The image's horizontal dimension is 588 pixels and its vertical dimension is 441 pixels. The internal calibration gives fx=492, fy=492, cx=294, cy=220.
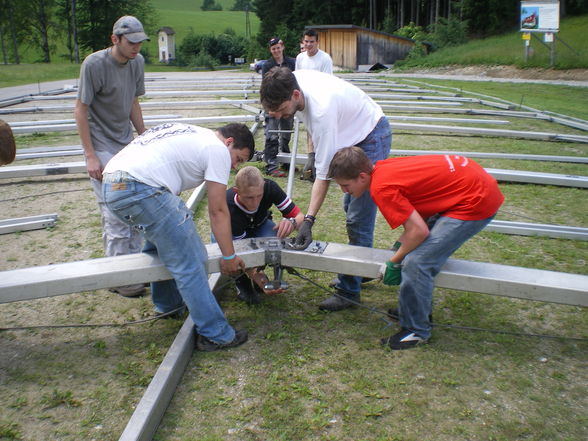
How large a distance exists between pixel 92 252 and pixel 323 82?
284 centimetres

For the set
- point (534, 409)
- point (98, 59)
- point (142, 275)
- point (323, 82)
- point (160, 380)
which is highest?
point (98, 59)

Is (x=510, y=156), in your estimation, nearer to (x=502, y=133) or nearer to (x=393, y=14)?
(x=502, y=133)

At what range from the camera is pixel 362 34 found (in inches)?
1236

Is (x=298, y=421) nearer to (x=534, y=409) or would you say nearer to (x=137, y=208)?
(x=534, y=409)

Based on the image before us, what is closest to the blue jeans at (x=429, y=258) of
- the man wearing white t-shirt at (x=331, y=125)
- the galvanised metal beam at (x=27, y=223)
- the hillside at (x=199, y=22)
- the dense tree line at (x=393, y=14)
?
the man wearing white t-shirt at (x=331, y=125)

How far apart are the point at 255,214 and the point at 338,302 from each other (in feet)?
3.14

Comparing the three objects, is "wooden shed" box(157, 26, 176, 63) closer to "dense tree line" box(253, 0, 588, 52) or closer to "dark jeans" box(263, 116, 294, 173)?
"dense tree line" box(253, 0, 588, 52)

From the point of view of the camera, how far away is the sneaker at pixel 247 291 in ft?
12.7

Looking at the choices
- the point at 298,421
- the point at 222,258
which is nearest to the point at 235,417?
the point at 298,421

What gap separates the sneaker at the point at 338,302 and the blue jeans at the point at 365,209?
1.4 inches

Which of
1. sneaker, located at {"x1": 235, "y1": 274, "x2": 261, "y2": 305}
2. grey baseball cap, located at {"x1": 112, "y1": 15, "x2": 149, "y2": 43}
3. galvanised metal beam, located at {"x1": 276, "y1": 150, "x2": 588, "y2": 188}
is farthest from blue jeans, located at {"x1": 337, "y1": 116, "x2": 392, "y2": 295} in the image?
galvanised metal beam, located at {"x1": 276, "y1": 150, "x2": 588, "y2": 188}

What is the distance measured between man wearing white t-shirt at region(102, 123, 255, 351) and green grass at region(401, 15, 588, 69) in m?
24.0

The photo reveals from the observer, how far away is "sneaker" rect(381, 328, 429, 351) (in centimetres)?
330

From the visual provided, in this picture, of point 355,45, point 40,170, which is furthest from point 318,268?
point 355,45
